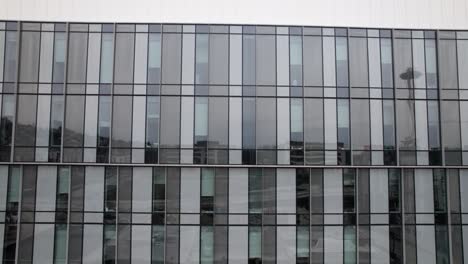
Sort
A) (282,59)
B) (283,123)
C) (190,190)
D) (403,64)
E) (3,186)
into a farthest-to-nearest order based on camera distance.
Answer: (403,64) < (282,59) < (283,123) < (190,190) < (3,186)

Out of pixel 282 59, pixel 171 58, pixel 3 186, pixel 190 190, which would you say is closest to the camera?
pixel 3 186

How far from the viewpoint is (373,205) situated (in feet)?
72.9

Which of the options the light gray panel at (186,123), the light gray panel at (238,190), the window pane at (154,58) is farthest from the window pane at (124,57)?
the light gray panel at (238,190)

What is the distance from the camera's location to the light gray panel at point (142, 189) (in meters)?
21.8

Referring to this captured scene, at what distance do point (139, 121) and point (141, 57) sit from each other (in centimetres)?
326

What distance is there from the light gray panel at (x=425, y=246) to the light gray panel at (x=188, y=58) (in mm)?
13641

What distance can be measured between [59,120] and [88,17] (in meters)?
5.35

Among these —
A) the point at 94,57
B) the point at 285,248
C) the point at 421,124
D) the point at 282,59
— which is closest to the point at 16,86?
the point at 94,57

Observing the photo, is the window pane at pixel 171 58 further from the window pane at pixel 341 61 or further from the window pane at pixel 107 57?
the window pane at pixel 341 61

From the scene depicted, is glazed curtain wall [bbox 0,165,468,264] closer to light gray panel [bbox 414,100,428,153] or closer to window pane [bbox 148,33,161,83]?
light gray panel [bbox 414,100,428,153]

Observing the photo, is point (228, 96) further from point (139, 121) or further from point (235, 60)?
point (139, 121)

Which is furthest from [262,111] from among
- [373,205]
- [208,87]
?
[373,205]

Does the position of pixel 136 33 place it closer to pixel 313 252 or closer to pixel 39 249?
pixel 39 249

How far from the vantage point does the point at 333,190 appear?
22.2 meters
